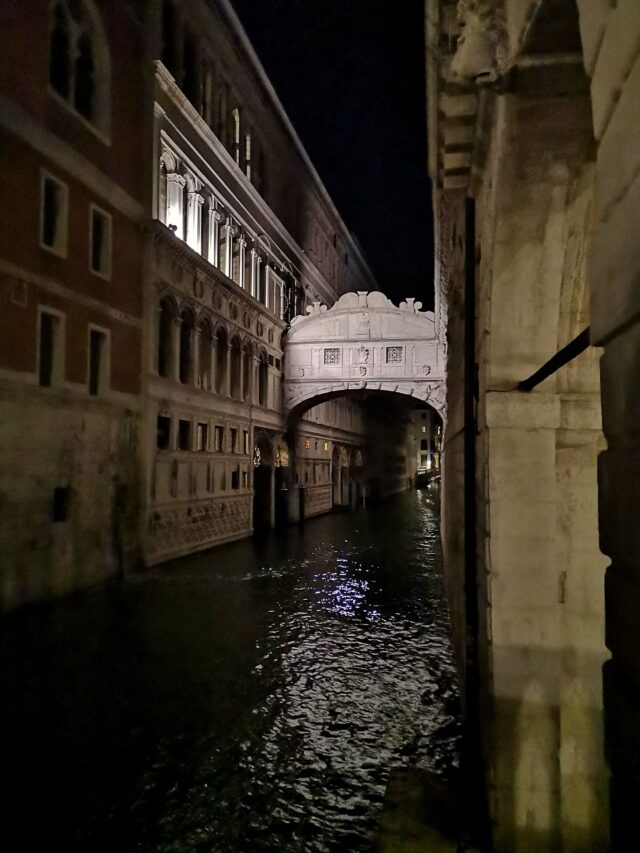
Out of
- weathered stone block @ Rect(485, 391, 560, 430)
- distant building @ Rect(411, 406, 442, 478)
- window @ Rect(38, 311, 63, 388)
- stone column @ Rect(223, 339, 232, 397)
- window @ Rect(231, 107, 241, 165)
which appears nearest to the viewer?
weathered stone block @ Rect(485, 391, 560, 430)

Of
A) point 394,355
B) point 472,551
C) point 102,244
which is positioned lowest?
point 472,551

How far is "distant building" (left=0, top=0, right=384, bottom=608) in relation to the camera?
10656 millimetres

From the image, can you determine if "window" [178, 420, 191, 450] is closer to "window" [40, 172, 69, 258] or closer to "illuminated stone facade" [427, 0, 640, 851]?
"window" [40, 172, 69, 258]

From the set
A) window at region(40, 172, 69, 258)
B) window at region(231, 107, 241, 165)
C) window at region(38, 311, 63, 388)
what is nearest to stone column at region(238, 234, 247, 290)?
window at region(231, 107, 241, 165)

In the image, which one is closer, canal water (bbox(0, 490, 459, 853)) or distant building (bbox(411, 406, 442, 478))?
canal water (bbox(0, 490, 459, 853))

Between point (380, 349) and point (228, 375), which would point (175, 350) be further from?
point (380, 349)

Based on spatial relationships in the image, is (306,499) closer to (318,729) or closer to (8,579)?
(8,579)

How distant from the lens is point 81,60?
1288 cm

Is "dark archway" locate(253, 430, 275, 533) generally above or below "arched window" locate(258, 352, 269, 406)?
below

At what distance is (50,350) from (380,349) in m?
12.0

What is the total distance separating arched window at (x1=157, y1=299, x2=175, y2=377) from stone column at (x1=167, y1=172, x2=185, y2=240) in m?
2.04

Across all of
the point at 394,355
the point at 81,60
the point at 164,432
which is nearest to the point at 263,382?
the point at 394,355

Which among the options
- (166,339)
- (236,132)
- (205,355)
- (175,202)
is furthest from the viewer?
(236,132)

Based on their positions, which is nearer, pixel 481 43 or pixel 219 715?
pixel 481 43
